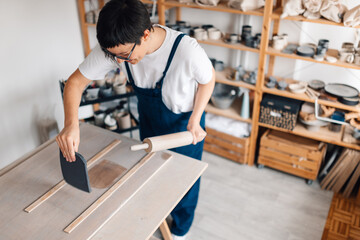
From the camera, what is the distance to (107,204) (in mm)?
1491

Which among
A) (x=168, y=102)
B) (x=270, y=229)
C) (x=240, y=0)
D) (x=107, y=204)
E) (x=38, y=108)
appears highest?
(x=240, y=0)

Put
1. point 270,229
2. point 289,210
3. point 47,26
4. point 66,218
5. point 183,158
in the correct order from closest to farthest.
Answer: point 66,218 < point 183,158 < point 270,229 < point 289,210 < point 47,26

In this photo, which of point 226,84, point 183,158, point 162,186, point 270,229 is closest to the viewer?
point 162,186

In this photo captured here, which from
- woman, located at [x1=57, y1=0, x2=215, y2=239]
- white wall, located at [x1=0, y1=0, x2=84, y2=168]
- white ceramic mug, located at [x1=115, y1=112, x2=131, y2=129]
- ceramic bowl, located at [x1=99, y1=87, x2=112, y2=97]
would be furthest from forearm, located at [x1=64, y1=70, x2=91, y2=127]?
white ceramic mug, located at [x1=115, y1=112, x2=131, y2=129]

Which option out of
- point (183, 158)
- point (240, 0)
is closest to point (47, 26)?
→ point (240, 0)

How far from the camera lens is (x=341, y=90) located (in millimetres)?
2621

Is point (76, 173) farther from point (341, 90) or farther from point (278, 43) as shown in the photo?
point (341, 90)

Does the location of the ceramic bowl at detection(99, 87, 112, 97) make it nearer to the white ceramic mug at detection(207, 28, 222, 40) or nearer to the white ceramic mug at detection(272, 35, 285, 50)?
the white ceramic mug at detection(207, 28, 222, 40)

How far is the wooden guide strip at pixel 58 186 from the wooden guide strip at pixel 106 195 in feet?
0.67

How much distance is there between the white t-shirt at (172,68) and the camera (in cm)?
Answer: 165

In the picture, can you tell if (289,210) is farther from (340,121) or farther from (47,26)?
(47,26)

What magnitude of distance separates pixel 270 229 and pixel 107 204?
1414 mm

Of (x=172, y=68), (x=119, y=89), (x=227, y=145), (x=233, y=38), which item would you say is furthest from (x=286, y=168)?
(x=172, y=68)

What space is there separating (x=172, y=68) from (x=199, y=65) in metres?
0.14
